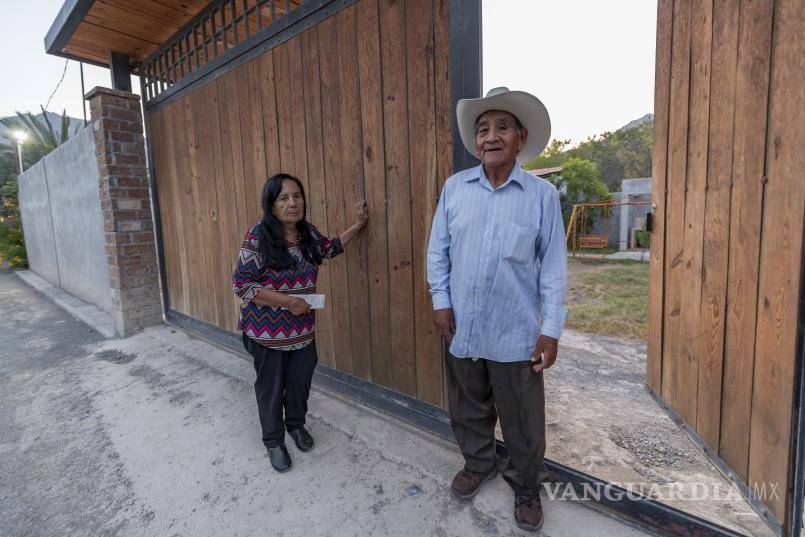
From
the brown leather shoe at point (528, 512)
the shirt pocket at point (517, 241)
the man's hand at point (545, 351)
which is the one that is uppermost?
the shirt pocket at point (517, 241)

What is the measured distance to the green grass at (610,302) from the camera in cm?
451

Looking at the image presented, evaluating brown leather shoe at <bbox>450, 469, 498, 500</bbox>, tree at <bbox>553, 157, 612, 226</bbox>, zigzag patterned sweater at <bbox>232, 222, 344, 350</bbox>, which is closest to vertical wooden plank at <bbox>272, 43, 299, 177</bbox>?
zigzag patterned sweater at <bbox>232, 222, 344, 350</bbox>

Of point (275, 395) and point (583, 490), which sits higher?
point (275, 395)

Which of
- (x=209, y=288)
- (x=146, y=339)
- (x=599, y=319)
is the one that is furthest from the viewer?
(x=599, y=319)

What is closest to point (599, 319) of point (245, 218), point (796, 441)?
point (796, 441)

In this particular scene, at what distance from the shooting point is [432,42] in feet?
6.56

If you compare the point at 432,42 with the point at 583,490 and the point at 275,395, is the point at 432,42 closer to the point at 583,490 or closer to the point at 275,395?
the point at 275,395

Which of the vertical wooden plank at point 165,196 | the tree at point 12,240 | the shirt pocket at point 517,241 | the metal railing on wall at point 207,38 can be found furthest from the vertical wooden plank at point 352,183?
the tree at point 12,240

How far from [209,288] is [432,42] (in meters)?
3.14

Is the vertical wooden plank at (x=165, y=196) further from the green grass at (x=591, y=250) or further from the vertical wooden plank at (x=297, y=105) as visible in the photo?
the green grass at (x=591, y=250)

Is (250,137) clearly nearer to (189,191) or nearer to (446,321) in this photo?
(189,191)

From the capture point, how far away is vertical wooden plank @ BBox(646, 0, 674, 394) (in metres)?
2.15

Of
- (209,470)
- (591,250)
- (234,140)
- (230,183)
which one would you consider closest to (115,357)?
(230,183)

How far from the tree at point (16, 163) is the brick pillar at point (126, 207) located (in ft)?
36.5
